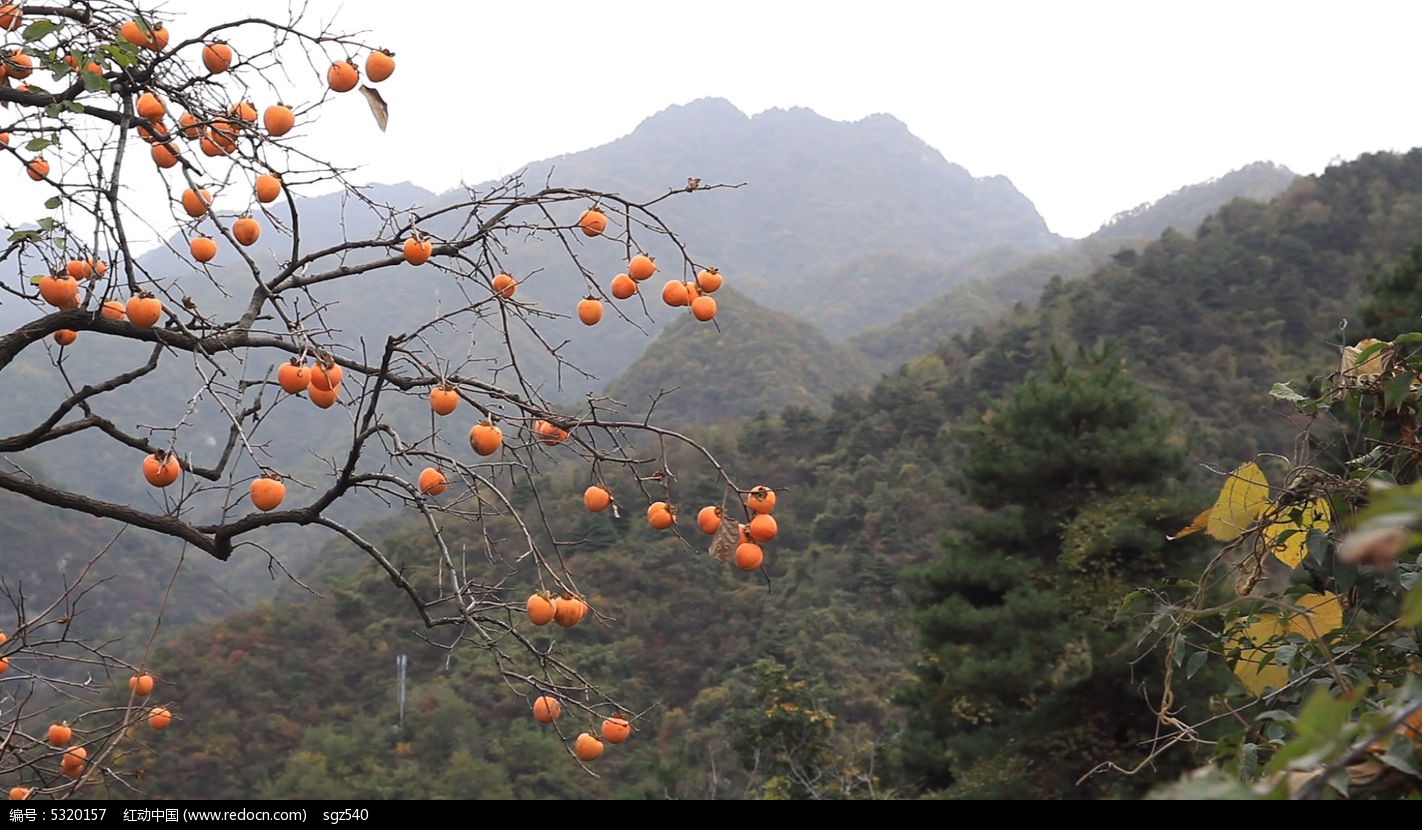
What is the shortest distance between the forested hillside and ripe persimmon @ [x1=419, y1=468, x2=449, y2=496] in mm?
5206

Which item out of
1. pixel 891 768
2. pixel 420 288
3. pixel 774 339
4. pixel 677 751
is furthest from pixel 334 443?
pixel 891 768

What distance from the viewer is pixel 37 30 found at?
133 cm

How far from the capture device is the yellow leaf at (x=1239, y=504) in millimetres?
1184

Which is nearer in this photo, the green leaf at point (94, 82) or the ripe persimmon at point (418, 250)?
the green leaf at point (94, 82)

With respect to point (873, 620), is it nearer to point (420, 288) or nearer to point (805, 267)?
point (420, 288)

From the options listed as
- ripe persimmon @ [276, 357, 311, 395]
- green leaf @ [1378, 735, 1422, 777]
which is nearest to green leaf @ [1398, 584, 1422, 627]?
green leaf @ [1378, 735, 1422, 777]

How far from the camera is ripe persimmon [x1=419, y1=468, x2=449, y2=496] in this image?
1.59 metres

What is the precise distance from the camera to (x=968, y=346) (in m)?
21.2

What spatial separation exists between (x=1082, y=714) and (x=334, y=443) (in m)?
24.9

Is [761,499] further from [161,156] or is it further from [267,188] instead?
[161,156]

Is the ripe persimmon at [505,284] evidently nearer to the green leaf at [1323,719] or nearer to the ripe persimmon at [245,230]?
the ripe persimmon at [245,230]

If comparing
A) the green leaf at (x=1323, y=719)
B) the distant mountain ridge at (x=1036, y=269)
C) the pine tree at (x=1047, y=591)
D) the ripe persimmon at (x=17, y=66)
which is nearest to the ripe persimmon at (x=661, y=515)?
the ripe persimmon at (x=17, y=66)

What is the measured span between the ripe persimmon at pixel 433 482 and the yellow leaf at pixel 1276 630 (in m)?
1.14

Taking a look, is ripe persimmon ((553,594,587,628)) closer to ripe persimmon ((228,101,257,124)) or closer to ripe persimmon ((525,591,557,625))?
ripe persimmon ((525,591,557,625))
